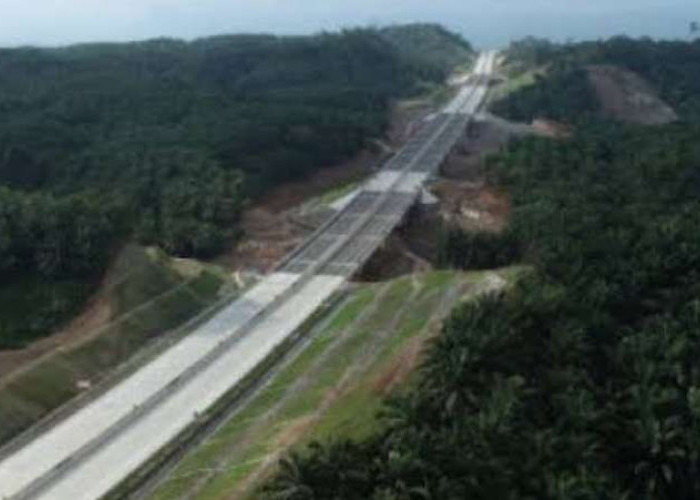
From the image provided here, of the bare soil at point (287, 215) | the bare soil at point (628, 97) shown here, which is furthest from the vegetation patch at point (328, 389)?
the bare soil at point (628, 97)

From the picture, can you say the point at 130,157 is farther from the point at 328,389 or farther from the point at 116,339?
the point at 328,389

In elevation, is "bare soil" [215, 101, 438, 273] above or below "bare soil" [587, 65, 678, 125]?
below

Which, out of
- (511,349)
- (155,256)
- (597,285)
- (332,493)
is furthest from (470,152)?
(332,493)

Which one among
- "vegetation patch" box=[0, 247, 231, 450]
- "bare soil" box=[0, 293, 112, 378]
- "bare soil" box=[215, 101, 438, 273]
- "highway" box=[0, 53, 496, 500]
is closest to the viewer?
"highway" box=[0, 53, 496, 500]

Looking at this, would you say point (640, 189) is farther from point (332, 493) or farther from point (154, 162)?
point (332, 493)

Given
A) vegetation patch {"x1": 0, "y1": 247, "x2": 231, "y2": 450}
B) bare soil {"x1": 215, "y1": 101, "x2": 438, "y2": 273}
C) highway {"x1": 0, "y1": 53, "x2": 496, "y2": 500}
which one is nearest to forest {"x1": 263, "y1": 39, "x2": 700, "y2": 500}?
highway {"x1": 0, "y1": 53, "x2": 496, "y2": 500}

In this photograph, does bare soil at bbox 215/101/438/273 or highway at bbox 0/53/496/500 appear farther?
bare soil at bbox 215/101/438/273

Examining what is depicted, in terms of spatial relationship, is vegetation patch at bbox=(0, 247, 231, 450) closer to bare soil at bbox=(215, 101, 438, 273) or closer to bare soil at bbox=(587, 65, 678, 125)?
bare soil at bbox=(215, 101, 438, 273)
